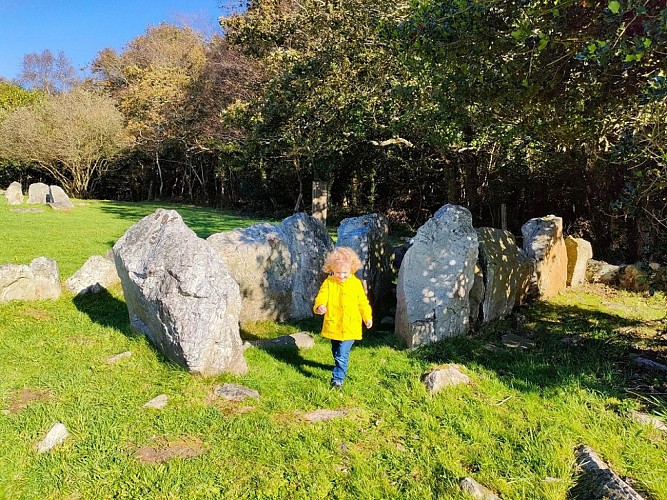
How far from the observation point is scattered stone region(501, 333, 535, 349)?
22.2 ft

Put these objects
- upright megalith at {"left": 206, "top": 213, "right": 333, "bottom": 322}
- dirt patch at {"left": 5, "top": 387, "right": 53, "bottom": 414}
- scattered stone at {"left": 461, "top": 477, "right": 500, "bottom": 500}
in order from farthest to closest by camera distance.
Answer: upright megalith at {"left": 206, "top": 213, "right": 333, "bottom": 322} → dirt patch at {"left": 5, "top": 387, "right": 53, "bottom": 414} → scattered stone at {"left": 461, "top": 477, "right": 500, "bottom": 500}

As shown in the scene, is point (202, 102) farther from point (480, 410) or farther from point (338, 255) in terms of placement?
point (480, 410)

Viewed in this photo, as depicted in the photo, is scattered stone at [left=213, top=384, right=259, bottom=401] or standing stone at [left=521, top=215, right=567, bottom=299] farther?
standing stone at [left=521, top=215, right=567, bottom=299]

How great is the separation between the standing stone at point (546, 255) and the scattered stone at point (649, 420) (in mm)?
4935

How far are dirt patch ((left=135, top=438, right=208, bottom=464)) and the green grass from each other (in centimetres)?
2

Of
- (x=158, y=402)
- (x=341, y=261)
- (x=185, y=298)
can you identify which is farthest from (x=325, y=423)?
(x=185, y=298)

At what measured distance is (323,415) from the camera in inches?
192

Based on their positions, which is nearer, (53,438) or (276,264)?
(53,438)

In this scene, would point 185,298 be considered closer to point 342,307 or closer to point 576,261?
point 342,307

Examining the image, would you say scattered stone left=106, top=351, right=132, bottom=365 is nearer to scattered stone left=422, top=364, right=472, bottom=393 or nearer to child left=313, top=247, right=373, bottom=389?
child left=313, top=247, right=373, bottom=389

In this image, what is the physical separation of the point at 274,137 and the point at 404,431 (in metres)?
13.6

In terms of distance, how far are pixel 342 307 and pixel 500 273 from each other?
3428 mm

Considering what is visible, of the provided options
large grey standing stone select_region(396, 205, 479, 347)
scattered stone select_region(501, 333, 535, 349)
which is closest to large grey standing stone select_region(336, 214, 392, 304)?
large grey standing stone select_region(396, 205, 479, 347)

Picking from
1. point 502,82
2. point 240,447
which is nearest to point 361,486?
point 240,447
